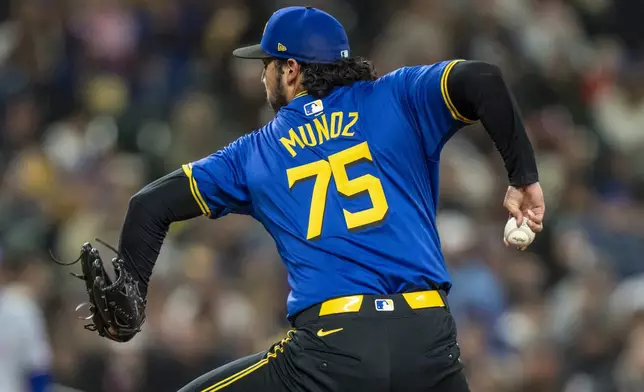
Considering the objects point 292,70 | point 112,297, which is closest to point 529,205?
point 292,70

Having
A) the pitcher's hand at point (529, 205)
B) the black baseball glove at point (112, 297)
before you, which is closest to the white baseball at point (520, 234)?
the pitcher's hand at point (529, 205)

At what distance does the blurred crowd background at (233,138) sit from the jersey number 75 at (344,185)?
4.09 meters

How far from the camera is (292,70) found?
4.95m

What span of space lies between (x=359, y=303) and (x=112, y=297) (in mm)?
919

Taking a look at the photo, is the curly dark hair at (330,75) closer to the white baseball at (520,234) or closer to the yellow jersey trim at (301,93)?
the yellow jersey trim at (301,93)

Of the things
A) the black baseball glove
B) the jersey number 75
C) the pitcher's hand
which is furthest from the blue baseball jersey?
the black baseball glove

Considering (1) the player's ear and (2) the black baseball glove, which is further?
(1) the player's ear

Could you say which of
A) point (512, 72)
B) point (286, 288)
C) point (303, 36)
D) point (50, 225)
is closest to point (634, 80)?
point (512, 72)

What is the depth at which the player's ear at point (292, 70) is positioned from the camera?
16.2 feet

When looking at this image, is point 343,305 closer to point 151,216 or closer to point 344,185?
point 344,185

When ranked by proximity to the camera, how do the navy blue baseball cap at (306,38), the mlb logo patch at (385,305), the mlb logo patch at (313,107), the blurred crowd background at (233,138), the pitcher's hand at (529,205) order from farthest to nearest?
the blurred crowd background at (233,138), the navy blue baseball cap at (306,38), the mlb logo patch at (313,107), the pitcher's hand at (529,205), the mlb logo patch at (385,305)

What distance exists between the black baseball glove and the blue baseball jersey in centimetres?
43

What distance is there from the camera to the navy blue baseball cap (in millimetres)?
4879

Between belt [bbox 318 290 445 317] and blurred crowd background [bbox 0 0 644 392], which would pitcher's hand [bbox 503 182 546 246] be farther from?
blurred crowd background [bbox 0 0 644 392]
